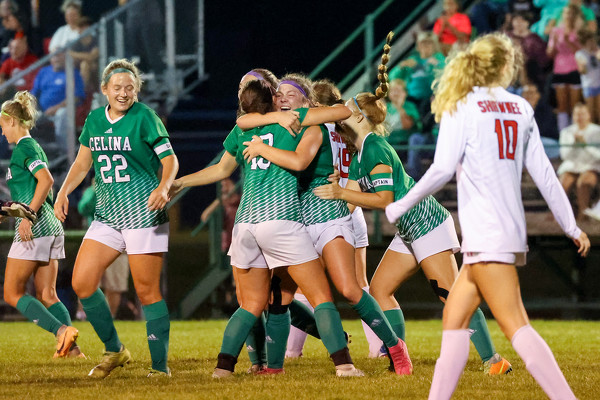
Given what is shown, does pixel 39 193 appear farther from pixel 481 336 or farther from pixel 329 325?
pixel 481 336

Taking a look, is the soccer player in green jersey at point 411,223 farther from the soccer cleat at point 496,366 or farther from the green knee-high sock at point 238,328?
the green knee-high sock at point 238,328

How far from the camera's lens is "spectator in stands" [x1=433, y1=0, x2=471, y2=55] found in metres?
15.2

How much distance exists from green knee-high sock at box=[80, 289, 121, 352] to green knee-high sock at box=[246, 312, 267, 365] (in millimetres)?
861

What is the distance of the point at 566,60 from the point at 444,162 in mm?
10984

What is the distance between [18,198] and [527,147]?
4.53 m

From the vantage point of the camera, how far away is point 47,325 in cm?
757

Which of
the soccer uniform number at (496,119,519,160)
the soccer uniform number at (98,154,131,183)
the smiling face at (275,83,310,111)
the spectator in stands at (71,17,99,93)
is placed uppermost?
the spectator in stands at (71,17,99,93)

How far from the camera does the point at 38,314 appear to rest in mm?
7598

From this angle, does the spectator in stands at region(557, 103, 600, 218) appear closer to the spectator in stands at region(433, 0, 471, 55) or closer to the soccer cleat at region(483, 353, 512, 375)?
the spectator in stands at region(433, 0, 471, 55)

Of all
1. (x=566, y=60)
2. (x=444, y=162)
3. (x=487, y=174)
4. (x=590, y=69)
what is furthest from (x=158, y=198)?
(x=566, y=60)

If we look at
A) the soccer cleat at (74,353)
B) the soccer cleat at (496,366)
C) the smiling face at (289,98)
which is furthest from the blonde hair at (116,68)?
the soccer cleat at (496,366)

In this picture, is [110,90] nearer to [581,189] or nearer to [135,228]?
[135,228]

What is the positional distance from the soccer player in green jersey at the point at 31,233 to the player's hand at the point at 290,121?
8.05 ft

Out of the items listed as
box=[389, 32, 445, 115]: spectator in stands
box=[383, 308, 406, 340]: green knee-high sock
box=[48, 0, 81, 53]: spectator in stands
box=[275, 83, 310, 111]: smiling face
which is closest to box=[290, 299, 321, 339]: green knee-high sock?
box=[383, 308, 406, 340]: green knee-high sock
